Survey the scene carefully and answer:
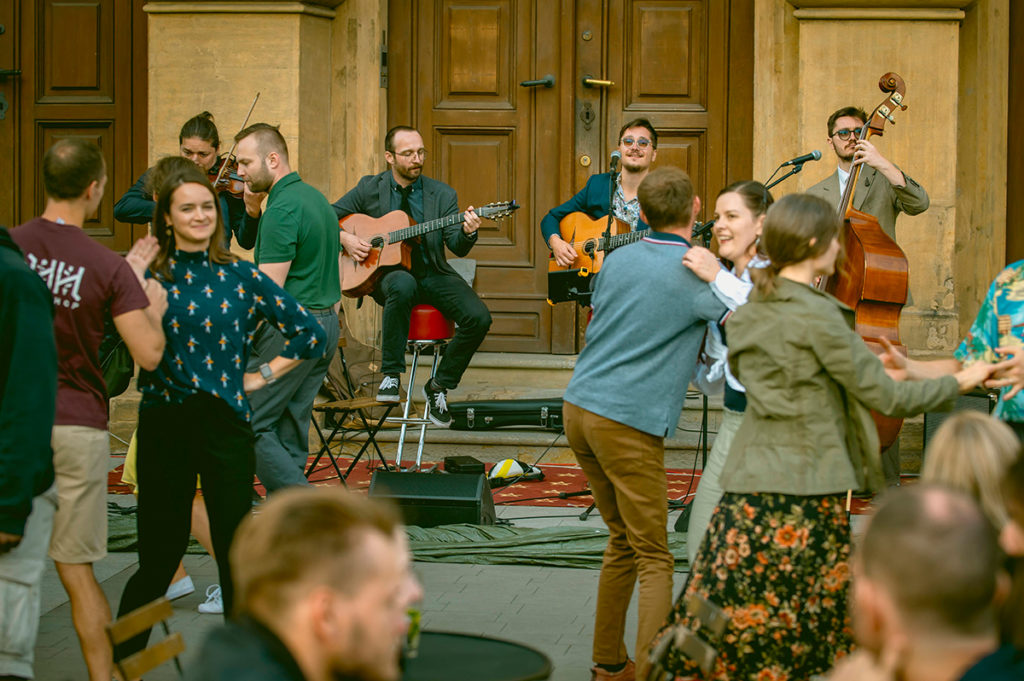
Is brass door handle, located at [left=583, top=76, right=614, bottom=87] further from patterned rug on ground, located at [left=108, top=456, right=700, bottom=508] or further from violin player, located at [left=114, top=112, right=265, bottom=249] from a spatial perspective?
violin player, located at [left=114, top=112, right=265, bottom=249]

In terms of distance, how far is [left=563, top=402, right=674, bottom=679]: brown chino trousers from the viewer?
4258 millimetres

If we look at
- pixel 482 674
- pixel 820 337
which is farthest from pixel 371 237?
pixel 482 674

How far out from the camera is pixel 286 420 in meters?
6.03

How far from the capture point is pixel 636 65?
31.7ft

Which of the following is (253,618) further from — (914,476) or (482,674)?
(914,476)

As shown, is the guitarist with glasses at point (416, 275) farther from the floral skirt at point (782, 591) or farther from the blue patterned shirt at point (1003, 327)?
the floral skirt at point (782, 591)

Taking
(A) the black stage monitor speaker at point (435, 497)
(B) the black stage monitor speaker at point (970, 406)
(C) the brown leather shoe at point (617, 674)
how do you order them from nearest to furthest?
1. (C) the brown leather shoe at point (617, 674)
2. (A) the black stage monitor speaker at point (435, 497)
3. (B) the black stage monitor speaker at point (970, 406)

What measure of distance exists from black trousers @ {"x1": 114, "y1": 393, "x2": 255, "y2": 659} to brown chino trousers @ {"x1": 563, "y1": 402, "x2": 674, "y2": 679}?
1.17 m

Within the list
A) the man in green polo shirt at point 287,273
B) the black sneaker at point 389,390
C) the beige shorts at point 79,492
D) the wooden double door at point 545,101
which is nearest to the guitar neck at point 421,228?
the black sneaker at point 389,390

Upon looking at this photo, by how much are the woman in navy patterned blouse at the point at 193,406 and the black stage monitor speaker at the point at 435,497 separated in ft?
7.34

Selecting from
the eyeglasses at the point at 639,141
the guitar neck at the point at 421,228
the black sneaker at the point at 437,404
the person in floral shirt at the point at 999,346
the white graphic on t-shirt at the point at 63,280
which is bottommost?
the black sneaker at the point at 437,404

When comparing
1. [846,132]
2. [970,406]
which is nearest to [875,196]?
[846,132]

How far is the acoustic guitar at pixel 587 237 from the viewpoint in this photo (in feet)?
25.1

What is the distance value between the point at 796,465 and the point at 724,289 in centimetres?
76
